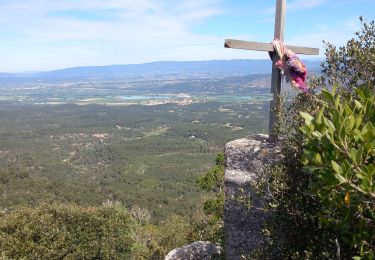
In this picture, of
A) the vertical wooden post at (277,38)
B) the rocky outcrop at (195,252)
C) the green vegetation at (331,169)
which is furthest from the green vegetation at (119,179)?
the green vegetation at (331,169)

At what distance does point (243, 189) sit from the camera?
265 inches

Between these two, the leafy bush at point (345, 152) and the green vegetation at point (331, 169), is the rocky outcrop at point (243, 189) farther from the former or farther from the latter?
the leafy bush at point (345, 152)

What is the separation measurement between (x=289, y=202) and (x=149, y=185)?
96035 millimetres

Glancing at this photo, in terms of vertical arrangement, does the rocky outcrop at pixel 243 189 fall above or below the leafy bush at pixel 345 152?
below

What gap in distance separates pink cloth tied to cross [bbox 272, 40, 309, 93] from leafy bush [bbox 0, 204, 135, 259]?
45.0 ft

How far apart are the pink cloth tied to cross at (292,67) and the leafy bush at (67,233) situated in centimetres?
1372

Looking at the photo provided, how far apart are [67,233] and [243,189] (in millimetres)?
13557

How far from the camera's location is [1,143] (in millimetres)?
155000

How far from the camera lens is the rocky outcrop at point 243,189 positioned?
6.73 m

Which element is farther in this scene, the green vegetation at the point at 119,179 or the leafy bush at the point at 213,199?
the green vegetation at the point at 119,179

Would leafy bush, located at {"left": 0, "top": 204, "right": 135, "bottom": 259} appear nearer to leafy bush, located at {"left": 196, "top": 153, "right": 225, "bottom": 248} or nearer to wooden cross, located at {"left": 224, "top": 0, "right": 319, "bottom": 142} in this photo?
leafy bush, located at {"left": 196, "top": 153, "right": 225, "bottom": 248}

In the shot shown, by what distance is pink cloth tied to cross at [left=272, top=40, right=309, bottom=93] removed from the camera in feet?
19.0

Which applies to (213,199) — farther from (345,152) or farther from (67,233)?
(345,152)

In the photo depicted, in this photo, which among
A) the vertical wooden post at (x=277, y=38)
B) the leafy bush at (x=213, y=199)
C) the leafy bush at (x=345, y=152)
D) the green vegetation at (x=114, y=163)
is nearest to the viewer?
the leafy bush at (x=345, y=152)
